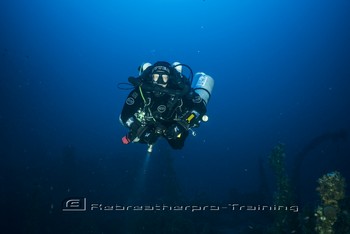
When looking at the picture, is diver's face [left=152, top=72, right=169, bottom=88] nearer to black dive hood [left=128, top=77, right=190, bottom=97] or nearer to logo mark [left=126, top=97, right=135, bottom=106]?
black dive hood [left=128, top=77, right=190, bottom=97]

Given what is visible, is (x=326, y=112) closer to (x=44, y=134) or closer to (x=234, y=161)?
(x=234, y=161)

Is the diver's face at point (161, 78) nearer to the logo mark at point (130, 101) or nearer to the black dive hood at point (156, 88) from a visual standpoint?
the black dive hood at point (156, 88)

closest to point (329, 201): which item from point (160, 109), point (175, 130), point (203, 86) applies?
point (203, 86)

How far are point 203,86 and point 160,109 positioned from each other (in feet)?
7.15

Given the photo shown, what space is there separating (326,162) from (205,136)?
106 feet

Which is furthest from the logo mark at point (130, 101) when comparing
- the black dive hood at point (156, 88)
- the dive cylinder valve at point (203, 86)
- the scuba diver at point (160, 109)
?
the dive cylinder valve at point (203, 86)

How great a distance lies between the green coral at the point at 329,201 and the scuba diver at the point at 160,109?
341 centimetres

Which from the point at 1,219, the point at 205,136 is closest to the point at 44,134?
the point at 205,136

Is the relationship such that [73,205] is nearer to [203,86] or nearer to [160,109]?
[203,86]

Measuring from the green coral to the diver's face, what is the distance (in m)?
4.40

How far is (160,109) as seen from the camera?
558cm

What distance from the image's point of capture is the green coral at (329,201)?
258 inches

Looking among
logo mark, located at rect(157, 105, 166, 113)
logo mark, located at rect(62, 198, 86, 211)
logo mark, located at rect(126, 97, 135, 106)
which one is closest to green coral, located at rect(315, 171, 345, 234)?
logo mark, located at rect(157, 105, 166, 113)

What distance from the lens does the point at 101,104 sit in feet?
432
